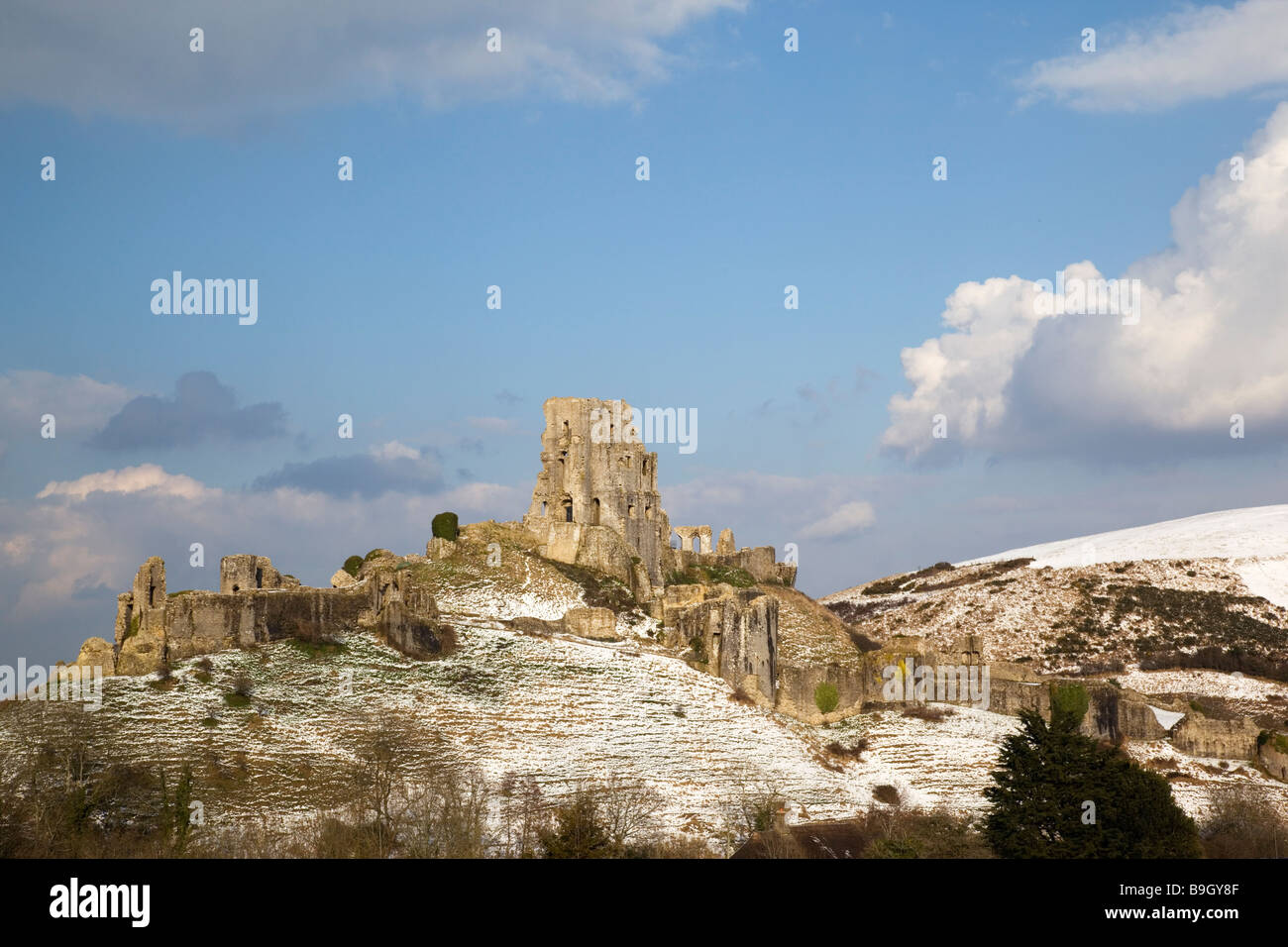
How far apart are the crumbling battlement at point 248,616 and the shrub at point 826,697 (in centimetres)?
1705

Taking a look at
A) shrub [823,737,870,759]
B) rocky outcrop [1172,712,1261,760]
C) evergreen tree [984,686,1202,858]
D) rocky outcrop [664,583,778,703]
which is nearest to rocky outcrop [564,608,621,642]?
rocky outcrop [664,583,778,703]

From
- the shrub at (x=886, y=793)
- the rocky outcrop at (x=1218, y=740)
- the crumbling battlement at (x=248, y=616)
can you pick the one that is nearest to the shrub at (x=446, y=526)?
the crumbling battlement at (x=248, y=616)

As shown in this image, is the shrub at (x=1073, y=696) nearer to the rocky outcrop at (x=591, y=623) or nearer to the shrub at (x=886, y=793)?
the shrub at (x=886, y=793)

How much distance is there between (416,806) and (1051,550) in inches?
3854

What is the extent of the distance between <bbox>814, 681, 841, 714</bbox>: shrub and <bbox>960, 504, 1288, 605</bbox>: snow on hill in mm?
53100

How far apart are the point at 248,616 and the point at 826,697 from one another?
26.0 metres

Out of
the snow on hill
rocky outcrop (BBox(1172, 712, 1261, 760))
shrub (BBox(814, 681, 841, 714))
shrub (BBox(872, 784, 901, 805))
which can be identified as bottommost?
shrub (BBox(872, 784, 901, 805))

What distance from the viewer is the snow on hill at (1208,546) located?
106812 mm

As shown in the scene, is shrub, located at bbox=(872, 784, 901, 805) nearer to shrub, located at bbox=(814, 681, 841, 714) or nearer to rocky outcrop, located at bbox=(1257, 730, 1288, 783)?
shrub, located at bbox=(814, 681, 841, 714)

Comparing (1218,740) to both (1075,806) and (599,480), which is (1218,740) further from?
(599,480)

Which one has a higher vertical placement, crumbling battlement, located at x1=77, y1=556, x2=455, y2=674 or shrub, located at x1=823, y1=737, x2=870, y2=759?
crumbling battlement, located at x1=77, y1=556, x2=455, y2=674

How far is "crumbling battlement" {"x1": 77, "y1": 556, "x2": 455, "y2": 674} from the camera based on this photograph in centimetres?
5334
